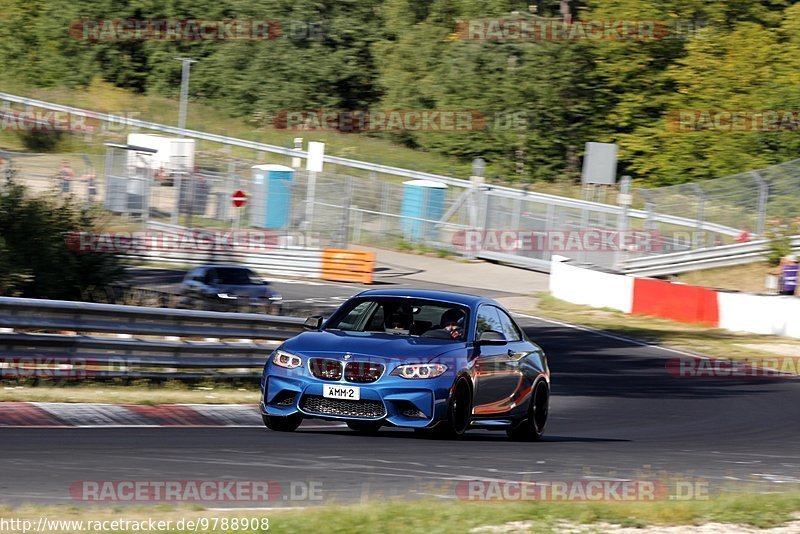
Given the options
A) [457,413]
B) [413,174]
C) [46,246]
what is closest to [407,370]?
[457,413]

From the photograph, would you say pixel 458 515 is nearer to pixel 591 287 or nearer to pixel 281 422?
pixel 281 422

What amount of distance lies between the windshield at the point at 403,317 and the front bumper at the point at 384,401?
855mm

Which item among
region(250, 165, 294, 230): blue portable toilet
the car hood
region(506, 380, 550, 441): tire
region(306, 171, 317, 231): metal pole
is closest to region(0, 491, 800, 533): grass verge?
the car hood

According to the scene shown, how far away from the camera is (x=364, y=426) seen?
10859 mm

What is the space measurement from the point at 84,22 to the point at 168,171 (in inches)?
1464

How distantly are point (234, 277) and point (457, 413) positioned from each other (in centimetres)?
1678

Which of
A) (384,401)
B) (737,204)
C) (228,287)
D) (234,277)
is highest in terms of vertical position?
(737,204)

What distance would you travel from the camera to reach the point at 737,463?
10.7 meters

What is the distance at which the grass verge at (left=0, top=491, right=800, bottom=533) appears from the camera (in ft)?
20.6

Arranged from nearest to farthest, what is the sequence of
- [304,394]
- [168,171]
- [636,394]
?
1. [304,394]
2. [636,394]
3. [168,171]

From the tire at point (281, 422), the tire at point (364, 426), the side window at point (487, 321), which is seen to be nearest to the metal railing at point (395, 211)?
the side window at point (487, 321)

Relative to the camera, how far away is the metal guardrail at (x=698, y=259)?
115ft

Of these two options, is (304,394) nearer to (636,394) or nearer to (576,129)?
(636,394)

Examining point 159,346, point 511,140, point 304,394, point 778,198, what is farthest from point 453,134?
point 304,394
